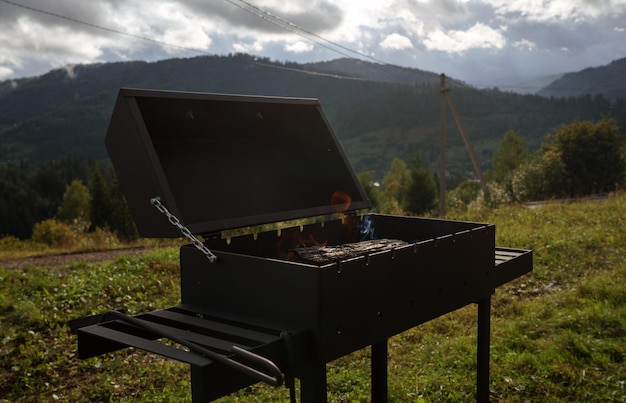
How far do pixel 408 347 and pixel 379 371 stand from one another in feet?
6.09

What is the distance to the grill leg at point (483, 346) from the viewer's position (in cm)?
296

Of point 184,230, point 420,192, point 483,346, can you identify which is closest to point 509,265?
point 483,346

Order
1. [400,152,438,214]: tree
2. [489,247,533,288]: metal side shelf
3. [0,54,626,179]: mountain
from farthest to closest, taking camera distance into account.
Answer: [0,54,626,179]: mountain → [400,152,438,214]: tree → [489,247,533,288]: metal side shelf

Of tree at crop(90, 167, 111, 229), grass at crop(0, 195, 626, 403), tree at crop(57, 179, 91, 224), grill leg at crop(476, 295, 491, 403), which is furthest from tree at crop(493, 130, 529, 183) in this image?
grill leg at crop(476, 295, 491, 403)

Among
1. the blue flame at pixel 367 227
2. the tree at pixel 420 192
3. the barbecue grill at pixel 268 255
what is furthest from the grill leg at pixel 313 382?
the tree at pixel 420 192

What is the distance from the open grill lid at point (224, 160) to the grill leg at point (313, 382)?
2.34 feet

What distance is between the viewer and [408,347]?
16.1ft

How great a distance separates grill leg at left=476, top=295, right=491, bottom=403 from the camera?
9.70ft

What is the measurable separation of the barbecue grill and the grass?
3.02 ft

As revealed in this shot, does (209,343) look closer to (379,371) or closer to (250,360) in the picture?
(250,360)

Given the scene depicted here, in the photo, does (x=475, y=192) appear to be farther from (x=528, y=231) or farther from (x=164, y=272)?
(x=164, y=272)

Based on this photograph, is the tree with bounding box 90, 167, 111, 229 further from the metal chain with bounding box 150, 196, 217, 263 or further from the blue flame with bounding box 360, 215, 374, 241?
the metal chain with bounding box 150, 196, 217, 263

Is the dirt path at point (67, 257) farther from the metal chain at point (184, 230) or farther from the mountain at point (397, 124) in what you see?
the mountain at point (397, 124)

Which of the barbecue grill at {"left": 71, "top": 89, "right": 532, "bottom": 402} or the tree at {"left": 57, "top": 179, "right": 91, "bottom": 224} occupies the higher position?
the barbecue grill at {"left": 71, "top": 89, "right": 532, "bottom": 402}
